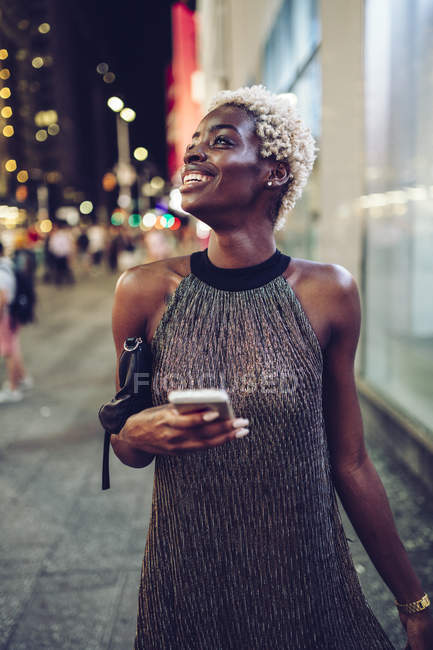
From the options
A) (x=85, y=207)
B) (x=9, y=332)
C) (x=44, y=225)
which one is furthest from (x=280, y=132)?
(x=85, y=207)

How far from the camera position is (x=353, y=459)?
1.69m

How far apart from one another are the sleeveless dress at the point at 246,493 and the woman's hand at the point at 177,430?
0.14m

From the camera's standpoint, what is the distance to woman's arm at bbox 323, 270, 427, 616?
1.63m

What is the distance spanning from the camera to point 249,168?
1577 mm

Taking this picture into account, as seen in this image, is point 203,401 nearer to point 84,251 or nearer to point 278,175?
point 278,175

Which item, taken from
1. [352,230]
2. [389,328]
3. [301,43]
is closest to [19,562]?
[389,328]

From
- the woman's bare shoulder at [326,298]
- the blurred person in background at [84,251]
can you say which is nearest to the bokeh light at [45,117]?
the blurred person in background at [84,251]

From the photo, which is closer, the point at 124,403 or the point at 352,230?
the point at 124,403

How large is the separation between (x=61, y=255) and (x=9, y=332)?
14.3 m

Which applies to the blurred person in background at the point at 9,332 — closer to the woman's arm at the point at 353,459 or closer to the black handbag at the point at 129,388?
the black handbag at the point at 129,388

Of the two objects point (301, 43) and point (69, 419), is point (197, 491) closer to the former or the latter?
point (69, 419)

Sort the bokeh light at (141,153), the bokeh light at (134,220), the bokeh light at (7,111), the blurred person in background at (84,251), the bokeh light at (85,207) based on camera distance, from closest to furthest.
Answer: the blurred person in background at (84,251)
the bokeh light at (141,153)
the bokeh light at (134,220)
the bokeh light at (7,111)
the bokeh light at (85,207)

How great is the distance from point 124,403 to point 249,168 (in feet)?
2.34

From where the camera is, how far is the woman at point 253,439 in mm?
1528
